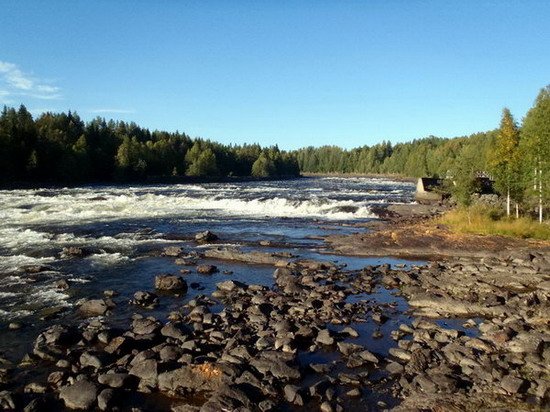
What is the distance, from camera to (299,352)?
14.1 meters

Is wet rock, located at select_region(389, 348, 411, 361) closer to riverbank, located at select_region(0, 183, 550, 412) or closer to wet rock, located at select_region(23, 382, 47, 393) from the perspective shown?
riverbank, located at select_region(0, 183, 550, 412)

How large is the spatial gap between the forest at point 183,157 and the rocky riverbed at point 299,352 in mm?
17459

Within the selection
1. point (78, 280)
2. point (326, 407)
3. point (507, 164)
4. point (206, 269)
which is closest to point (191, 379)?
point (326, 407)

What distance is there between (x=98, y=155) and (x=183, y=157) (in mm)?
35079

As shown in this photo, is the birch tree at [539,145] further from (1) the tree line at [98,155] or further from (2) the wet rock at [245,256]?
(1) the tree line at [98,155]

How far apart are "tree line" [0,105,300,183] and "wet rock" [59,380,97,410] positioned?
265 feet

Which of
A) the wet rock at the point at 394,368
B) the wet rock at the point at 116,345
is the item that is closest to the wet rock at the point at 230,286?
the wet rock at the point at 116,345

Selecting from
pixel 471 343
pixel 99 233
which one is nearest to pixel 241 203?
pixel 99 233

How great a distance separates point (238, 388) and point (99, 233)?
93.5ft

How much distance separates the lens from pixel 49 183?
87562 millimetres

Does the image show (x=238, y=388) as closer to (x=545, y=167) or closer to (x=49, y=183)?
(x=545, y=167)

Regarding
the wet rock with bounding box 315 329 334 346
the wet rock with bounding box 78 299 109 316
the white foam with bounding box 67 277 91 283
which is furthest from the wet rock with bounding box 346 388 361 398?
the white foam with bounding box 67 277 91 283

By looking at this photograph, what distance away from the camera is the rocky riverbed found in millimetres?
11211

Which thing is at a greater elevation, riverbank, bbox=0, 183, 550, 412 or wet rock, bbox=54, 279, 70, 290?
wet rock, bbox=54, 279, 70, 290
